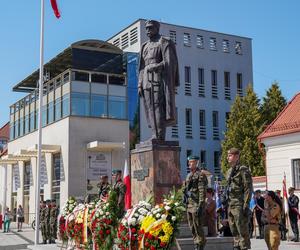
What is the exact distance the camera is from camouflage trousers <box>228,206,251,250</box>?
8.83 meters

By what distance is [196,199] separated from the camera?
32.7ft

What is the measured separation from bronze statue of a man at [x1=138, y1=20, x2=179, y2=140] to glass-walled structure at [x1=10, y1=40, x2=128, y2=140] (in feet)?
70.1

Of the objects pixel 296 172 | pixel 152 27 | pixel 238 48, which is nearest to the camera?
pixel 152 27

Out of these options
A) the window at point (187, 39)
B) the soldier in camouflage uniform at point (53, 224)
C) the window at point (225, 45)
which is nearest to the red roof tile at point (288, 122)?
the soldier in camouflage uniform at point (53, 224)

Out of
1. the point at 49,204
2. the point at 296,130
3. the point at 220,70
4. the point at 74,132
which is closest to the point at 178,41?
the point at 220,70

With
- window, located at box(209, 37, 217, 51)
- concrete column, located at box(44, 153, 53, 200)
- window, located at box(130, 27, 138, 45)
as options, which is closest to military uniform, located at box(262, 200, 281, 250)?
concrete column, located at box(44, 153, 53, 200)

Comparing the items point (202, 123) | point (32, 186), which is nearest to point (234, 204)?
point (32, 186)

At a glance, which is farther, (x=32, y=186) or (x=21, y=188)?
(x=21, y=188)

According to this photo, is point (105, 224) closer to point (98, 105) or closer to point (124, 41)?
point (98, 105)

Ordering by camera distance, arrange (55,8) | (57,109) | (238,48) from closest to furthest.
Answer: (55,8), (57,109), (238,48)

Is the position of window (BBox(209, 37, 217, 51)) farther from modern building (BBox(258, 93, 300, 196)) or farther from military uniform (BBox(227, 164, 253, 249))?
military uniform (BBox(227, 164, 253, 249))

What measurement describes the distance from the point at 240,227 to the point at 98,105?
26.1 metres

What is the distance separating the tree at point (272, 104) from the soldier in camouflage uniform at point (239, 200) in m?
31.1

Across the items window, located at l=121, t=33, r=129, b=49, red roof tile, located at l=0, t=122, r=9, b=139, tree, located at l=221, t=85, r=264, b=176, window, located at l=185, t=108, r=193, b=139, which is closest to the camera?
tree, located at l=221, t=85, r=264, b=176
